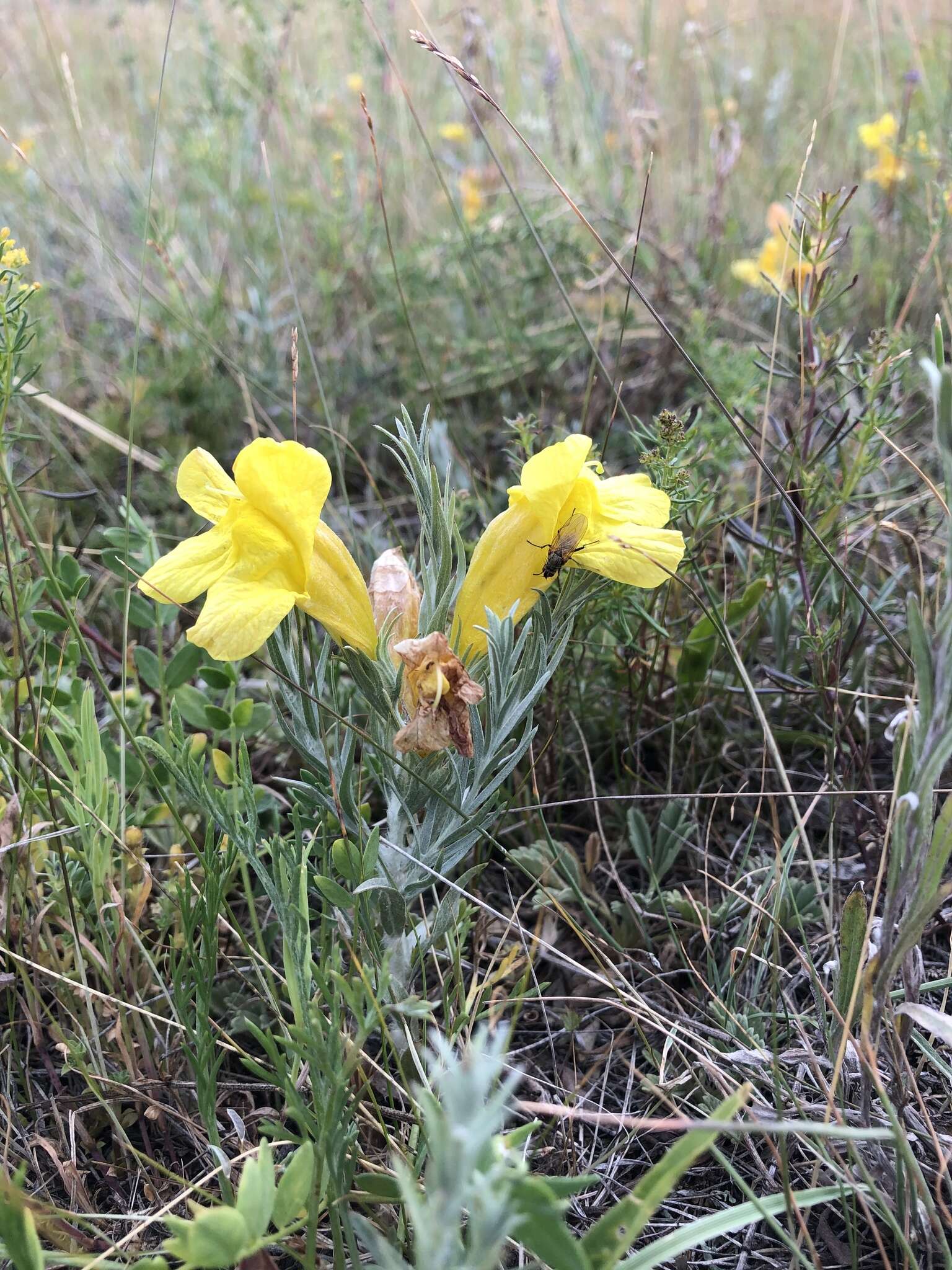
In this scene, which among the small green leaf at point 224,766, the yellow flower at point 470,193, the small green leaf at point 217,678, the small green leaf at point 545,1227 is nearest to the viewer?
the small green leaf at point 545,1227

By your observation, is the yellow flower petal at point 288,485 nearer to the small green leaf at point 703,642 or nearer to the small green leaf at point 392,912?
the small green leaf at point 392,912

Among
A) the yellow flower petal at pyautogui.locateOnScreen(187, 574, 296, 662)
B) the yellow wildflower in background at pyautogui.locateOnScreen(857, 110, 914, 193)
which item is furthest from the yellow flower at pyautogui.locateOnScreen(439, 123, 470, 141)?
the yellow flower petal at pyautogui.locateOnScreen(187, 574, 296, 662)

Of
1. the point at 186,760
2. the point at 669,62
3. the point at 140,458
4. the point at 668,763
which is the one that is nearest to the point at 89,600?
the point at 140,458

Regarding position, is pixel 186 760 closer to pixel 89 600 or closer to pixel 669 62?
pixel 89 600

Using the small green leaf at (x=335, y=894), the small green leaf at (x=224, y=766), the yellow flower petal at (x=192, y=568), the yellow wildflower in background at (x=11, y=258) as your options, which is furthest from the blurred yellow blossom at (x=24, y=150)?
the small green leaf at (x=335, y=894)

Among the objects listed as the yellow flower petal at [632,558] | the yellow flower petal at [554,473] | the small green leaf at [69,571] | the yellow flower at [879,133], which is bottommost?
the small green leaf at [69,571]

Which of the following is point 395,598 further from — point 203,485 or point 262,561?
point 203,485
